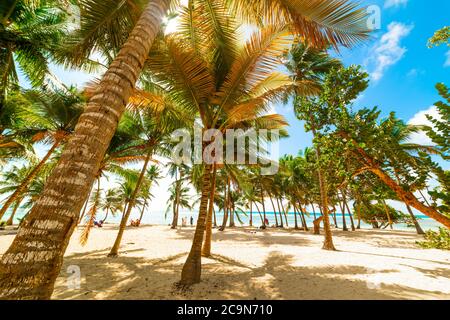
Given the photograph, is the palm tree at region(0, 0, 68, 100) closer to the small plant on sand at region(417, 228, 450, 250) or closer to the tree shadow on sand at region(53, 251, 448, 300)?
the tree shadow on sand at region(53, 251, 448, 300)

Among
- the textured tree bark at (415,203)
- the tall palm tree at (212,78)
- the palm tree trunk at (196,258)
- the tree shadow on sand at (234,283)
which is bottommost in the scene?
the tree shadow on sand at (234,283)

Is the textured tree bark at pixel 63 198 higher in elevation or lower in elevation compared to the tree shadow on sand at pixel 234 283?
higher

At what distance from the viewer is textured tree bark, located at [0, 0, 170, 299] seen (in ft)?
3.88

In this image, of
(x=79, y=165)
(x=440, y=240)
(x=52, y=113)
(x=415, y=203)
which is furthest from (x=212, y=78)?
(x=52, y=113)

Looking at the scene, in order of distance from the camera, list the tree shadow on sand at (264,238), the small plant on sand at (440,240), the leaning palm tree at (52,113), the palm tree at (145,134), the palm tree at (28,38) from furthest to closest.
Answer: the tree shadow on sand at (264,238) < the leaning palm tree at (52,113) < the palm tree at (145,134) < the palm tree at (28,38) < the small plant on sand at (440,240)

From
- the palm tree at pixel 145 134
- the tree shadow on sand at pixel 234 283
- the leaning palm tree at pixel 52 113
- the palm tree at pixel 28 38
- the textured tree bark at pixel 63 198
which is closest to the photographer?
the textured tree bark at pixel 63 198

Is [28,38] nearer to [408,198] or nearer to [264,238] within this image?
[408,198]

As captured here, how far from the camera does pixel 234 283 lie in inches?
191

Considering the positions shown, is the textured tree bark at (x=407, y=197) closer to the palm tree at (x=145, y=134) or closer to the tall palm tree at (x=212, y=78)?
the tall palm tree at (x=212, y=78)

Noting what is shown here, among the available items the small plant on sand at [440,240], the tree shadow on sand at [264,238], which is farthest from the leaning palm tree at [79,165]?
the tree shadow on sand at [264,238]

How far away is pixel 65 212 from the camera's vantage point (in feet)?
4.61

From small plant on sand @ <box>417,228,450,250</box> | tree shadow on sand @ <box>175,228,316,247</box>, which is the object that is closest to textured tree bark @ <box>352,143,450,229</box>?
small plant on sand @ <box>417,228,450,250</box>

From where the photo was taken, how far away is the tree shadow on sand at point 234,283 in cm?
405

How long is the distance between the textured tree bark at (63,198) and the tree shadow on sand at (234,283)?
11.6 ft
